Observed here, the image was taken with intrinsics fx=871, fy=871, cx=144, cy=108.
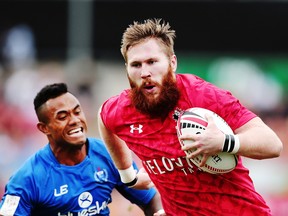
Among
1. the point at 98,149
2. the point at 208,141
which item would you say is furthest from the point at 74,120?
the point at 208,141

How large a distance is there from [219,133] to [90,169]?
86.4 inches

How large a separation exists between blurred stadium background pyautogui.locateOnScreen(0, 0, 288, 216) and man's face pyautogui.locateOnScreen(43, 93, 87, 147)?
→ 13.2 m

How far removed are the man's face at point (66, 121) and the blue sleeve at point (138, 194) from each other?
723mm

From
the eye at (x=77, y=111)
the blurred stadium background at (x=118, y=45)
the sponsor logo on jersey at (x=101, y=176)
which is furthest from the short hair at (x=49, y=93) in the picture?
the blurred stadium background at (x=118, y=45)

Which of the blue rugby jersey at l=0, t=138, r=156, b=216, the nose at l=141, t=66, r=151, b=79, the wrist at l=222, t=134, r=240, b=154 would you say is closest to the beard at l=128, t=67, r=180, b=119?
the nose at l=141, t=66, r=151, b=79

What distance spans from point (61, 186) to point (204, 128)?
2053 millimetres

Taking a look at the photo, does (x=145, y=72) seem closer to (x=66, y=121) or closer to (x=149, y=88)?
(x=149, y=88)

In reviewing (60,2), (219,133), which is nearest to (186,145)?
(219,133)

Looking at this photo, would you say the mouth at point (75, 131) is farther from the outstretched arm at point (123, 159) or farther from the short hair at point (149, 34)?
the short hair at point (149, 34)

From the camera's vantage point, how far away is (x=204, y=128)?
21.8 ft

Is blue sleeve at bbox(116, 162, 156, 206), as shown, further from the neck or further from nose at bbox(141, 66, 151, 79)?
nose at bbox(141, 66, 151, 79)

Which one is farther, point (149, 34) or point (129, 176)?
point (129, 176)

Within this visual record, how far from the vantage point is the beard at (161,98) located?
281 inches

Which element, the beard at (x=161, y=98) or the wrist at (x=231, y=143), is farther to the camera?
the beard at (x=161, y=98)
